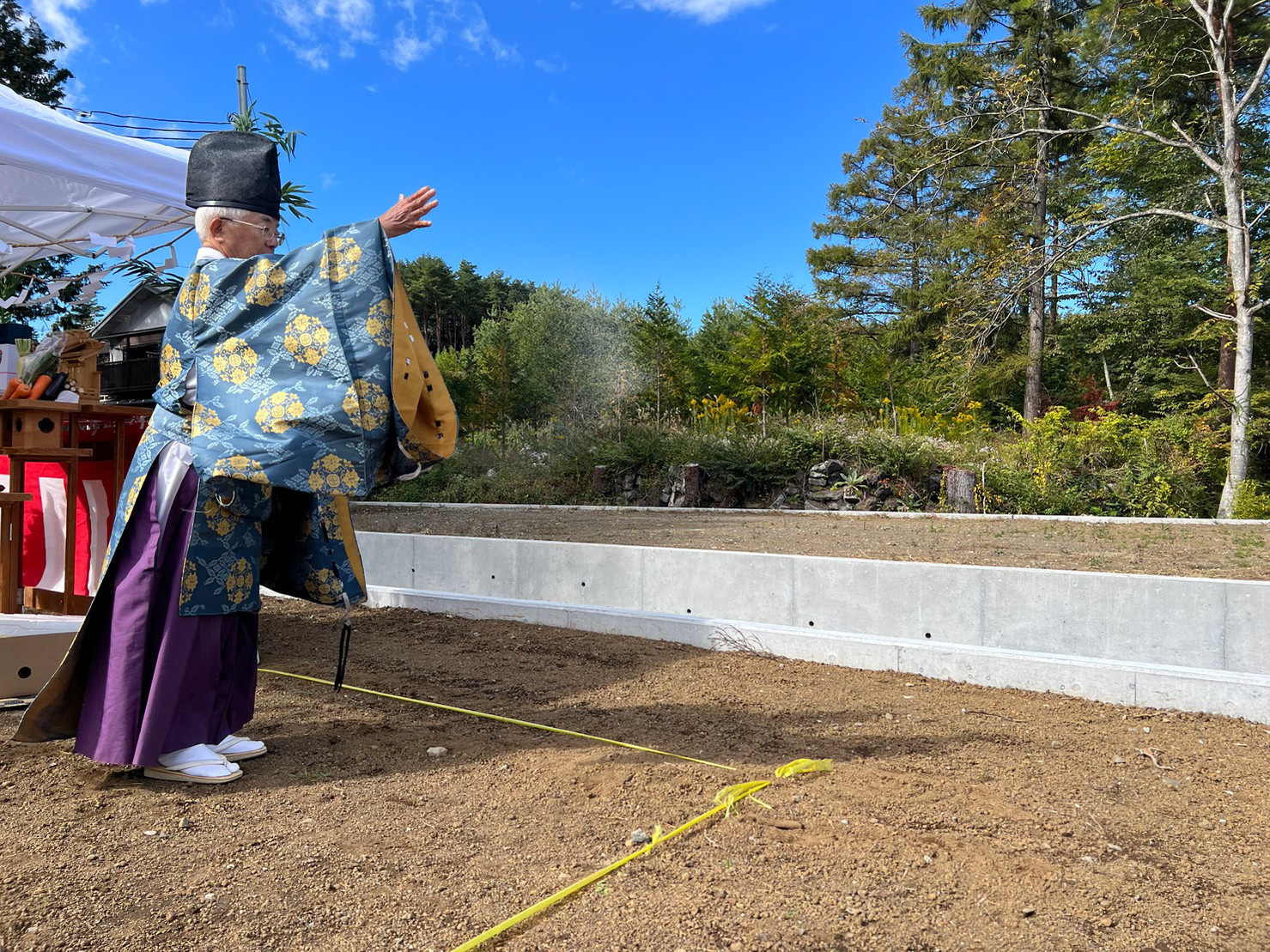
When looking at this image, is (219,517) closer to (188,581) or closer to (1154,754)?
(188,581)

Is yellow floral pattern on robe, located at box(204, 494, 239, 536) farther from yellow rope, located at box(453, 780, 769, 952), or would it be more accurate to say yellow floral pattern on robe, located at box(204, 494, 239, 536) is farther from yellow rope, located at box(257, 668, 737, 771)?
yellow rope, located at box(453, 780, 769, 952)

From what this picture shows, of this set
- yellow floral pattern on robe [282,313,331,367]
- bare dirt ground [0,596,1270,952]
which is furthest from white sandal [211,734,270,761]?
yellow floral pattern on robe [282,313,331,367]

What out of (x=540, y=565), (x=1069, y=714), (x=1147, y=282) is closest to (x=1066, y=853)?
(x=1069, y=714)

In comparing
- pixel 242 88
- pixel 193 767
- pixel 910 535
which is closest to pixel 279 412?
pixel 193 767

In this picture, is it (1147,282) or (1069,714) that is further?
(1147,282)

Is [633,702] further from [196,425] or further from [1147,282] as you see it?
[1147,282]

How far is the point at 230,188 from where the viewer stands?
7.59ft

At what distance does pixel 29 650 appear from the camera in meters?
2.66

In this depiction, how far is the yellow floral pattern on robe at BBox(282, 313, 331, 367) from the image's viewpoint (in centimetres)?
216

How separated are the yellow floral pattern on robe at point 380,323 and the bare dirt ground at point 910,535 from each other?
12.9 ft

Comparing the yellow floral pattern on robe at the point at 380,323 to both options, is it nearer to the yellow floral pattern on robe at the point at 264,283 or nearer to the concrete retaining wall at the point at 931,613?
the yellow floral pattern on robe at the point at 264,283

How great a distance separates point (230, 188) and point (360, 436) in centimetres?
84

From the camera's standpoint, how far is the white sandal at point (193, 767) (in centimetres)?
224

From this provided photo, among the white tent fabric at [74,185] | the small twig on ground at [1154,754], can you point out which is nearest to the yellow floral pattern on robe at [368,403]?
the small twig on ground at [1154,754]
